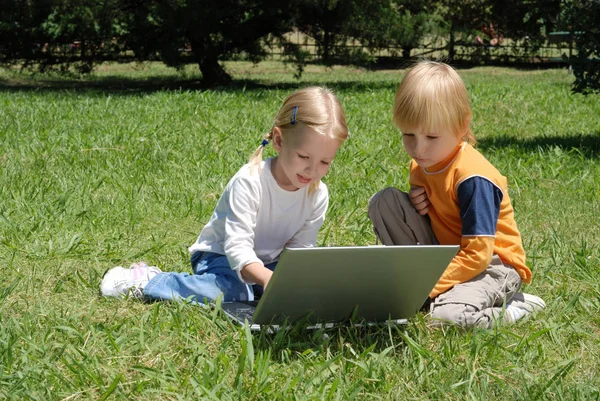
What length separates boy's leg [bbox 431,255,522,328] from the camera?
9.23ft

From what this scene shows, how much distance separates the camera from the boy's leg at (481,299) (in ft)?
9.23

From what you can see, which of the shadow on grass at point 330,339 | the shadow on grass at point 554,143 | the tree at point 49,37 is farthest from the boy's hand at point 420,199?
the tree at point 49,37

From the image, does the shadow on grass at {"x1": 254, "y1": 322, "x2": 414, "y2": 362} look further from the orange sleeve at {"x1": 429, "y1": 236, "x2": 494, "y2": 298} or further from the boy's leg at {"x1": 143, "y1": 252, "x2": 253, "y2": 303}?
the boy's leg at {"x1": 143, "y1": 252, "x2": 253, "y2": 303}

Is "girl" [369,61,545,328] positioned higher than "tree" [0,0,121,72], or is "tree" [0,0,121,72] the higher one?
→ "girl" [369,61,545,328]

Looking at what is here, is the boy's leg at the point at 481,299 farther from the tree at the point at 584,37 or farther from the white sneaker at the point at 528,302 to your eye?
the tree at the point at 584,37

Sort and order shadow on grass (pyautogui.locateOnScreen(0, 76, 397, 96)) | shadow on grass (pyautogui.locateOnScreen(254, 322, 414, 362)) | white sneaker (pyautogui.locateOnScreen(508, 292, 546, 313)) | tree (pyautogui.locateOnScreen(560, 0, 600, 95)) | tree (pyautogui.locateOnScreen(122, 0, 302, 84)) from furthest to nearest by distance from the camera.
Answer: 1. shadow on grass (pyautogui.locateOnScreen(0, 76, 397, 96))
2. tree (pyautogui.locateOnScreen(122, 0, 302, 84))
3. tree (pyautogui.locateOnScreen(560, 0, 600, 95))
4. white sneaker (pyautogui.locateOnScreen(508, 292, 546, 313))
5. shadow on grass (pyautogui.locateOnScreen(254, 322, 414, 362))

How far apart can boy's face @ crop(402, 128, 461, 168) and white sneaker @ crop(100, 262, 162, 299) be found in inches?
44.7

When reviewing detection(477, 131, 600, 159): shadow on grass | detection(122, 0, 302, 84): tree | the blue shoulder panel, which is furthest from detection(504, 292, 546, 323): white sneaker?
detection(122, 0, 302, 84): tree

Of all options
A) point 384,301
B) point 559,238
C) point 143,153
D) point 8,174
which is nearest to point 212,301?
point 384,301

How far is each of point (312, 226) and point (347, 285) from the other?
63cm

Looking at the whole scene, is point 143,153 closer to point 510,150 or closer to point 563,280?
point 510,150

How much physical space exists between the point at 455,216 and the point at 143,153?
3190 millimetres

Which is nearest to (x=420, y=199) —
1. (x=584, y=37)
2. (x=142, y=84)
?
(x=584, y=37)

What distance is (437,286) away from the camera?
3.00 m
